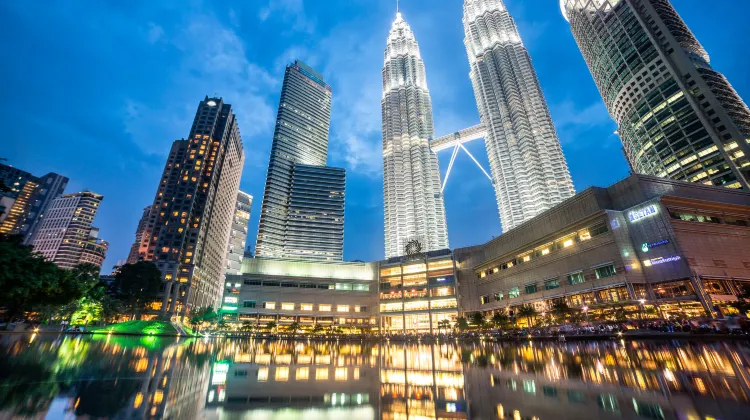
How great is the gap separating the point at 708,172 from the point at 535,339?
9407 cm

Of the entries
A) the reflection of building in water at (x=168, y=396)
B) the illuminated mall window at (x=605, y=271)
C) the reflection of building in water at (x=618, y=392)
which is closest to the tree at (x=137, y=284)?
the reflection of building in water at (x=168, y=396)

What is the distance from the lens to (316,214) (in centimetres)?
17638

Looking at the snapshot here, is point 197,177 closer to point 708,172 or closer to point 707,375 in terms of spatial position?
point 707,375

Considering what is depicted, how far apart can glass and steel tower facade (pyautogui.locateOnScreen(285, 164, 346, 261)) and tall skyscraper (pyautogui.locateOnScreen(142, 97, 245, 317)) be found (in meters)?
33.6

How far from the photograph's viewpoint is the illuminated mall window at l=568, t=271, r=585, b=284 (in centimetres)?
6631

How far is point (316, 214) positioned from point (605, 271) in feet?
453

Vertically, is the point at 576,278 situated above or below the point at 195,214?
below

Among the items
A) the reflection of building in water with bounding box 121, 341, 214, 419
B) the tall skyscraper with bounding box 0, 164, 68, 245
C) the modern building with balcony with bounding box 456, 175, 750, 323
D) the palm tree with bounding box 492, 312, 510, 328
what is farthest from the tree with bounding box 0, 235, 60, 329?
the tall skyscraper with bounding box 0, 164, 68, 245

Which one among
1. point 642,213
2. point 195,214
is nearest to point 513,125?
point 642,213

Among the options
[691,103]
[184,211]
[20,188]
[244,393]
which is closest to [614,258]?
[244,393]

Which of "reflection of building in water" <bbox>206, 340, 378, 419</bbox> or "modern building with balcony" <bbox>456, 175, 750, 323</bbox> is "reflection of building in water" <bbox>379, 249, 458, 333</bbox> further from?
"reflection of building in water" <bbox>206, 340, 378, 419</bbox>

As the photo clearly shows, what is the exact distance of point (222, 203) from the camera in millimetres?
150750

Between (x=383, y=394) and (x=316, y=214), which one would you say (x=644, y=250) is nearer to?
(x=383, y=394)

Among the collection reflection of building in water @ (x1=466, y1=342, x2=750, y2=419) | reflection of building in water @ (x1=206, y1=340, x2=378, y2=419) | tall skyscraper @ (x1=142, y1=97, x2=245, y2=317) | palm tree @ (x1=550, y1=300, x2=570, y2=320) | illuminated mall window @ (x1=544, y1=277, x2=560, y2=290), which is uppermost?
tall skyscraper @ (x1=142, y1=97, x2=245, y2=317)
